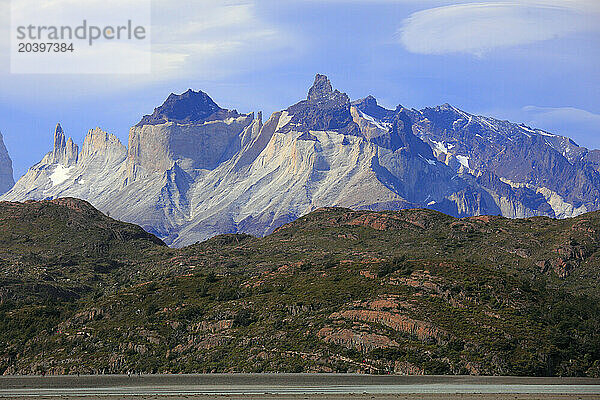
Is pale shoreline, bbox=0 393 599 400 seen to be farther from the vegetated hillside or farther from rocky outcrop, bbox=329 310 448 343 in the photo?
rocky outcrop, bbox=329 310 448 343

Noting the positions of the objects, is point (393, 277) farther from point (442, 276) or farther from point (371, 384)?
point (371, 384)

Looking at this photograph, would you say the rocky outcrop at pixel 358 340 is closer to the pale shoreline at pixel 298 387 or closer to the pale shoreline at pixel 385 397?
the pale shoreline at pixel 298 387

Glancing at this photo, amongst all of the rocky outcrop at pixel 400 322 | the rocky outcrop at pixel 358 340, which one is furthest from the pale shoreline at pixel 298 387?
the rocky outcrop at pixel 400 322

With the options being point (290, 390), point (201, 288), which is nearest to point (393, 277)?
point (201, 288)

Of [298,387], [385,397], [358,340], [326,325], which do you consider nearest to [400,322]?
[358,340]

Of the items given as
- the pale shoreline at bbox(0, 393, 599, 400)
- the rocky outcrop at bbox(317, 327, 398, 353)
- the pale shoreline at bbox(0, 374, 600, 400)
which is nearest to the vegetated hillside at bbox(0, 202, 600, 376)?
the rocky outcrop at bbox(317, 327, 398, 353)

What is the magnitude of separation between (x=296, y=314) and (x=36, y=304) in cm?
Answer: 5478

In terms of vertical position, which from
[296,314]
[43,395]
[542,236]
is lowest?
[542,236]

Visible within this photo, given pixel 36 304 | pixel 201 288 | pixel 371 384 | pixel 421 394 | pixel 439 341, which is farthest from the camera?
pixel 36 304

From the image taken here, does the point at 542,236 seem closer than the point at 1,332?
No

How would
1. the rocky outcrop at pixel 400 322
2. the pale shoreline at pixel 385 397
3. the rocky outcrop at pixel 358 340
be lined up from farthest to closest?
1. the rocky outcrop at pixel 400 322
2. the rocky outcrop at pixel 358 340
3. the pale shoreline at pixel 385 397

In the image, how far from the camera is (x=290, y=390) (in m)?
72.2

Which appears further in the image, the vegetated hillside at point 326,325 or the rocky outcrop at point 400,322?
the rocky outcrop at point 400,322

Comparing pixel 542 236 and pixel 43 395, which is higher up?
pixel 43 395
